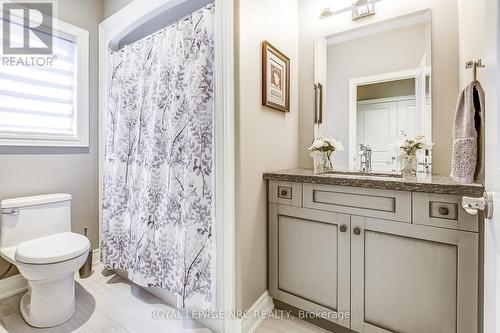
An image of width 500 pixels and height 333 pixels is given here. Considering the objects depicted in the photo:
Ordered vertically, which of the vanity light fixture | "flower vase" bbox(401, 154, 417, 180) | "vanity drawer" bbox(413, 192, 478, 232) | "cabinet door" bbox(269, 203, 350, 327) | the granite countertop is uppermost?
the vanity light fixture

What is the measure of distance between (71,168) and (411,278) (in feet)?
8.29

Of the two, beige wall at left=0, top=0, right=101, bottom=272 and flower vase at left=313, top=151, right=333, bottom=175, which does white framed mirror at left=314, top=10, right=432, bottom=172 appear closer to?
flower vase at left=313, top=151, right=333, bottom=175

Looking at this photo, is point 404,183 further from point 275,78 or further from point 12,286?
point 12,286

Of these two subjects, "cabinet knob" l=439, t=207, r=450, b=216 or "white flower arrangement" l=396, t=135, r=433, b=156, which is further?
"white flower arrangement" l=396, t=135, r=433, b=156

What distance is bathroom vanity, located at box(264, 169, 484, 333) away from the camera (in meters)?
1.09

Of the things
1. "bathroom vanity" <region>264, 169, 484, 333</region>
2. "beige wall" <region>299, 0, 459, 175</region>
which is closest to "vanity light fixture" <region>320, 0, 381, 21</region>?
"beige wall" <region>299, 0, 459, 175</region>

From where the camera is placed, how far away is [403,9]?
161 cm

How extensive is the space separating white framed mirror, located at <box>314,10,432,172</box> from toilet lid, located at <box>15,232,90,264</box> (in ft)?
6.05

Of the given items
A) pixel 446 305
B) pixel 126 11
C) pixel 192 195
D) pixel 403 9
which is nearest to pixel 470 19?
pixel 403 9

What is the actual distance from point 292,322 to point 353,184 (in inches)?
38.1

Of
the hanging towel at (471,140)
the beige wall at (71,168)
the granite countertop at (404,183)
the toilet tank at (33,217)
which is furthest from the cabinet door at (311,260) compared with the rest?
the beige wall at (71,168)

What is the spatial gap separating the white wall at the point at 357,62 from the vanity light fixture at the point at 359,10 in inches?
5.9

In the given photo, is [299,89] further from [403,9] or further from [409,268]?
[409,268]

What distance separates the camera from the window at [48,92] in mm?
1826
